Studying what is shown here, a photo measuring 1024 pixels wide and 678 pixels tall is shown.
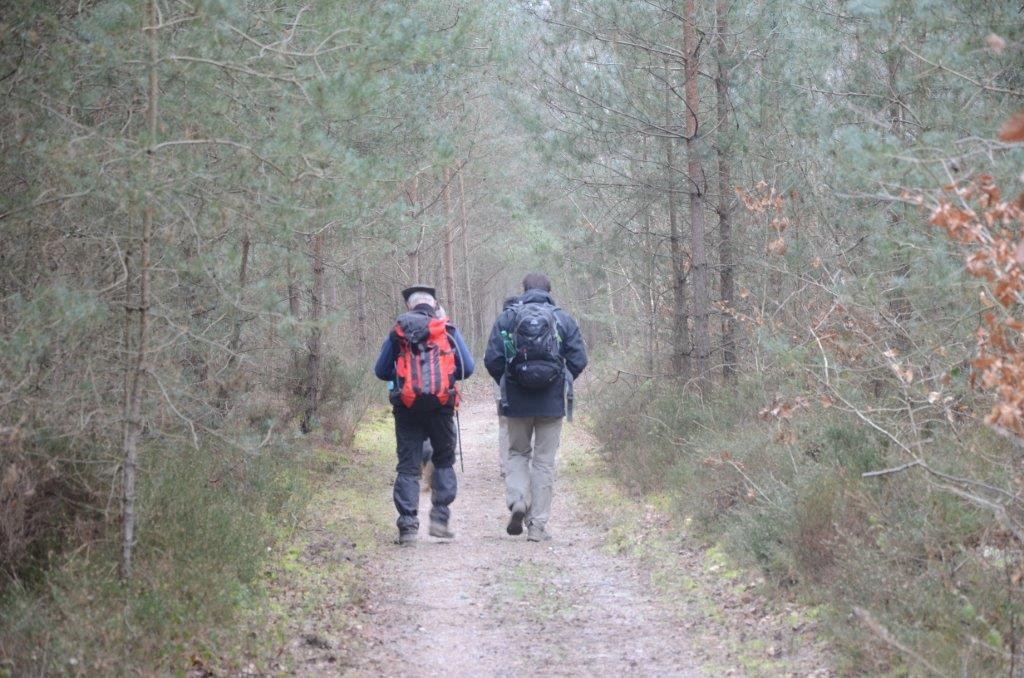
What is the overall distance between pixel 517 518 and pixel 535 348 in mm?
1622

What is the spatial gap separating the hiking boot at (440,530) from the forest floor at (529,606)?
0.08 m

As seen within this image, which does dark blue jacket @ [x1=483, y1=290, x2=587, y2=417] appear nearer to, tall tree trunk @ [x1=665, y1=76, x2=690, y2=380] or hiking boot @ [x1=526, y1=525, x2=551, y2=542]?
hiking boot @ [x1=526, y1=525, x2=551, y2=542]

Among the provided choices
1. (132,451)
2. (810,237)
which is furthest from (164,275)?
(810,237)

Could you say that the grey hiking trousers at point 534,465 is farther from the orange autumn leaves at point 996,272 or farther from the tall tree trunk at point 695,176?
the orange autumn leaves at point 996,272

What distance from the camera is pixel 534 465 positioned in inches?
375

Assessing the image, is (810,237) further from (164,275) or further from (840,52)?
(164,275)

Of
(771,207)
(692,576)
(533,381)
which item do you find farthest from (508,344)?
(771,207)

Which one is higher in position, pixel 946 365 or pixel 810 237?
pixel 810 237

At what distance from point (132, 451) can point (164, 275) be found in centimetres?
137

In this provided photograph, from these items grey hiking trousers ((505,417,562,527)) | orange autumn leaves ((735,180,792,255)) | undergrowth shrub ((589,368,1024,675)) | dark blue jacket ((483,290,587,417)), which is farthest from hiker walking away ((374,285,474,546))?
orange autumn leaves ((735,180,792,255))

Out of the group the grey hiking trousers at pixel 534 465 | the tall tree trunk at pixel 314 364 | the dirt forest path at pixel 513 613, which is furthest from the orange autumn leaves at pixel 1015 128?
the tall tree trunk at pixel 314 364

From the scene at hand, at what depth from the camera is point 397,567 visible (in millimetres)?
8344

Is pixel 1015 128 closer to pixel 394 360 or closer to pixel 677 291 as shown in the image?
pixel 394 360

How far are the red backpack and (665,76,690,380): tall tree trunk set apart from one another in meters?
4.58
